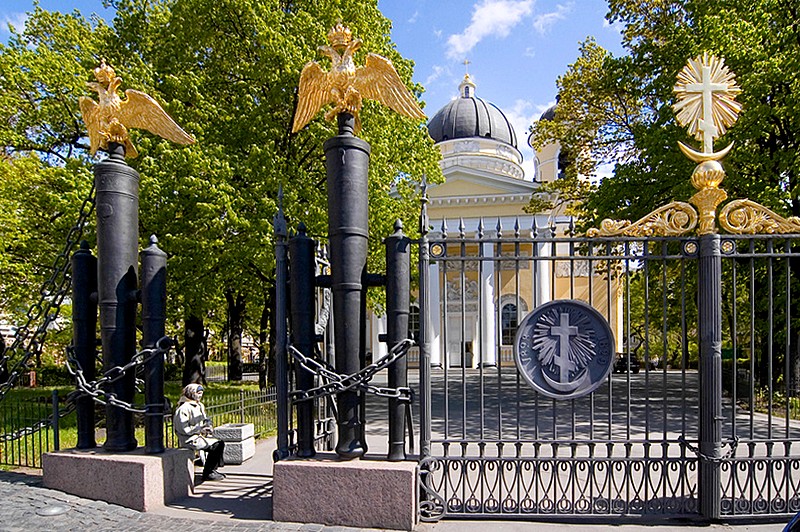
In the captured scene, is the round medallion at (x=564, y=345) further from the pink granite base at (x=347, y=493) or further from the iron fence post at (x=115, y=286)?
the iron fence post at (x=115, y=286)

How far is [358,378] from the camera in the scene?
559 cm

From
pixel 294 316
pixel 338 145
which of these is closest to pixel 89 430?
pixel 294 316

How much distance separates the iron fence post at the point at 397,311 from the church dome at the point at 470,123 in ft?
136

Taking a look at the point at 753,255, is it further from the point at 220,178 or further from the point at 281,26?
the point at 281,26

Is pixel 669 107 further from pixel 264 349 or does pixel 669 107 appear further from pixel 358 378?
pixel 264 349

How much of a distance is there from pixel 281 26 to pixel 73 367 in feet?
34.8

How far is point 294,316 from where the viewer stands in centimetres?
593

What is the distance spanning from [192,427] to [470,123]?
42.1 m

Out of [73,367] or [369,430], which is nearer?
[73,367]

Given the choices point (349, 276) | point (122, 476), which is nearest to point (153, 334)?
point (122, 476)

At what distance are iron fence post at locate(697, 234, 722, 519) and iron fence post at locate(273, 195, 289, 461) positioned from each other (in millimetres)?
4245

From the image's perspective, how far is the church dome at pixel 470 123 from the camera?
45688 millimetres

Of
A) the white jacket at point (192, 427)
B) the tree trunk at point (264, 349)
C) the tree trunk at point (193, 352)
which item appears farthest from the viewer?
the tree trunk at point (264, 349)

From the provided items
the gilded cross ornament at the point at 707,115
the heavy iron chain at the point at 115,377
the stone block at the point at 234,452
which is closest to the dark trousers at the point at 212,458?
the stone block at the point at 234,452
